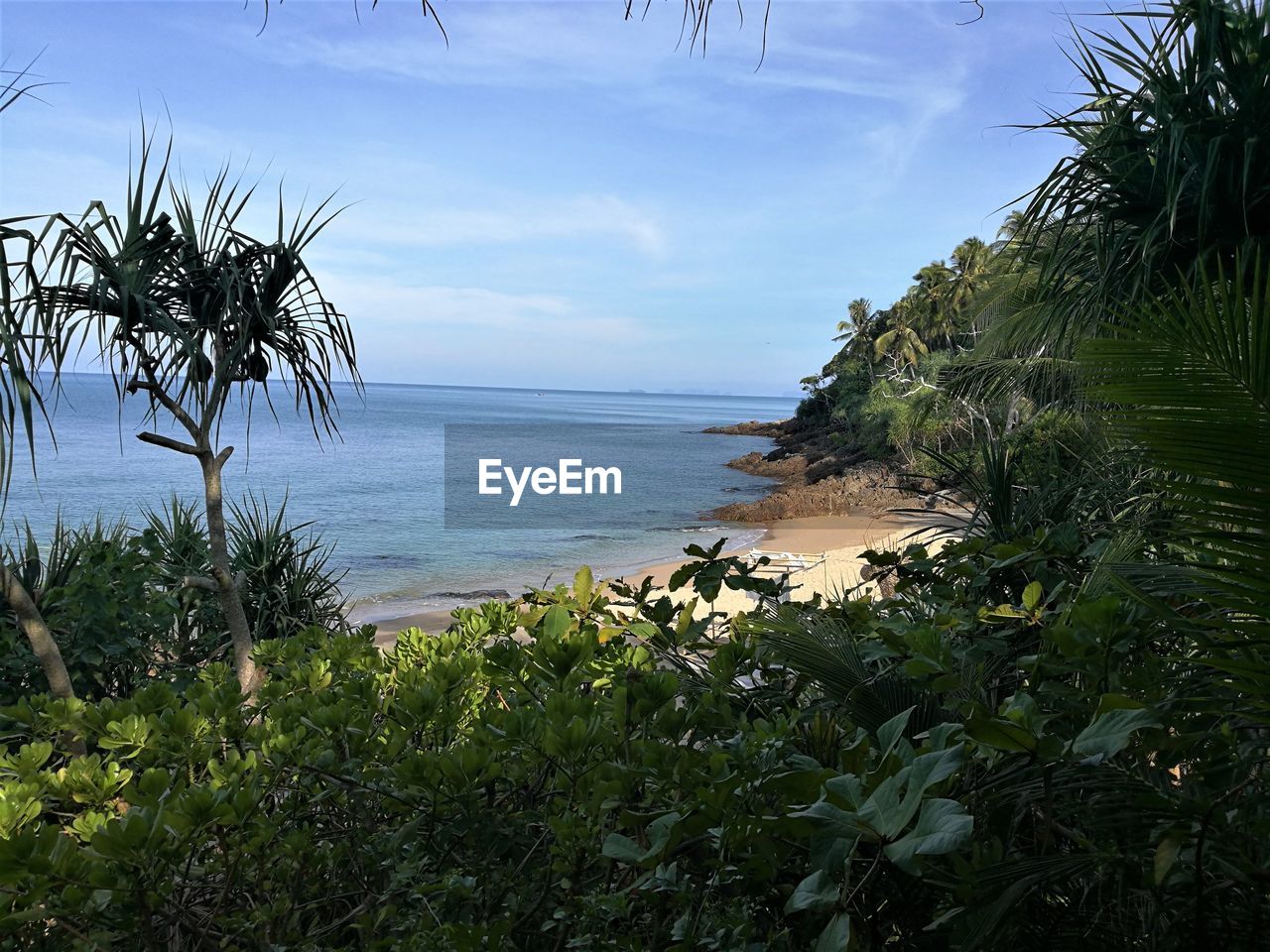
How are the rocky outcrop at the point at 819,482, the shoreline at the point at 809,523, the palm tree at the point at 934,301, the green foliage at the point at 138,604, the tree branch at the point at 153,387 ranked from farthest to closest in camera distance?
the palm tree at the point at 934,301 < the rocky outcrop at the point at 819,482 < the shoreline at the point at 809,523 < the tree branch at the point at 153,387 < the green foliage at the point at 138,604

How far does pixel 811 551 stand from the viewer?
846 inches

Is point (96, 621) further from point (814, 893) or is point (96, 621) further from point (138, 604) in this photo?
point (814, 893)

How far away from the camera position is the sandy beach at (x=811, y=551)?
1423 cm

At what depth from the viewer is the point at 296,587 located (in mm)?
7273

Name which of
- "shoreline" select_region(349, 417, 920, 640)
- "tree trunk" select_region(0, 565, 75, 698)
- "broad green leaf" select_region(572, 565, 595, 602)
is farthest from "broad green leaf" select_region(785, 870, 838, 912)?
"shoreline" select_region(349, 417, 920, 640)

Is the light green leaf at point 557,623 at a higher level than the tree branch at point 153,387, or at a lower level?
lower

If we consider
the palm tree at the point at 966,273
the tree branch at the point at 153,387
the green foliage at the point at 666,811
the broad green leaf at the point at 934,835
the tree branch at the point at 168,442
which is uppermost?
the palm tree at the point at 966,273

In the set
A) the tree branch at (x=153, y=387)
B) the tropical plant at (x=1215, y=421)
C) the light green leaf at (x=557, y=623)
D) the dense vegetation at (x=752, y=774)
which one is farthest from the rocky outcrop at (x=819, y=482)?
the tropical plant at (x=1215, y=421)

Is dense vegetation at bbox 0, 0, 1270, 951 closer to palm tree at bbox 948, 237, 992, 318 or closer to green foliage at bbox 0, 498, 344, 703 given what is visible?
green foliage at bbox 0, 498, 344, 703

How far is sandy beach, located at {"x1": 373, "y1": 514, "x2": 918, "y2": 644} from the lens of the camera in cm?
1423

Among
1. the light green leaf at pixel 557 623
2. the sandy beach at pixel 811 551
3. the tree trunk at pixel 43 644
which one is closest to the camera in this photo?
the light green leaf at pixel 557 623

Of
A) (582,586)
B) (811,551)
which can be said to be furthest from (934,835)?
(811,551)

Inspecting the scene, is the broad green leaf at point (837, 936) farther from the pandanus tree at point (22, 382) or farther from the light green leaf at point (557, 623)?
the pandanus tree at point (22, 382)

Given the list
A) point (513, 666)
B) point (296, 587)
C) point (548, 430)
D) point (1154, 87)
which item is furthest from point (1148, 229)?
point (548, 430)
